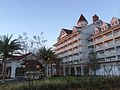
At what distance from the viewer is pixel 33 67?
31625 mm

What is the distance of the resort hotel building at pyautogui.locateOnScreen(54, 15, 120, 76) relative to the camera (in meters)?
53.9

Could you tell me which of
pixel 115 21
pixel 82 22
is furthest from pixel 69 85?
pixel 82 22

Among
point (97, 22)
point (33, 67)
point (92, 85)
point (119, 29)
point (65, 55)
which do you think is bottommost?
point (92, 85)

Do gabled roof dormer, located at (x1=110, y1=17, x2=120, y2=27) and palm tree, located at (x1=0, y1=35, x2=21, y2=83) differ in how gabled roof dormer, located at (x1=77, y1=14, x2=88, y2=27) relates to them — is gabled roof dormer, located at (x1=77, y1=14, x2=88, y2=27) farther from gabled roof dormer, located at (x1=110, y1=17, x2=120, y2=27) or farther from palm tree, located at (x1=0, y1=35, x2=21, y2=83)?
palm tree, located at (x1=0, y1=35, x2=21, y2=83)

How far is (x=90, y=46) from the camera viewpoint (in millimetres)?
66938

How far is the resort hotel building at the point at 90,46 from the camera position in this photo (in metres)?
53.9

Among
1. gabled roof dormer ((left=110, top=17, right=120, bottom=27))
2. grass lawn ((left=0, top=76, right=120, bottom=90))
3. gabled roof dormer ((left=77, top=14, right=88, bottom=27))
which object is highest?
gabled roof dormer ((left=77, top=14, right=88, bottom=27))

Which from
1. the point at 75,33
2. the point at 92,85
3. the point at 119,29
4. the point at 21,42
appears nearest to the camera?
the point at 92,85

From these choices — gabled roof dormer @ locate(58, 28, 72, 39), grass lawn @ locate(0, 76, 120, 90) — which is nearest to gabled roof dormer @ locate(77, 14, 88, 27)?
gabled roof dormer @ locate(58, 28, 72, 39)

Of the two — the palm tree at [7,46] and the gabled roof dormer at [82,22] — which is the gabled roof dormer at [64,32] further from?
the palm tree at [7,46]

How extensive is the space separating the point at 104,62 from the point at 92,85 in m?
35.2

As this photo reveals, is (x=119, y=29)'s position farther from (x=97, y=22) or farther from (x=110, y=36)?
(x=97, y=22)

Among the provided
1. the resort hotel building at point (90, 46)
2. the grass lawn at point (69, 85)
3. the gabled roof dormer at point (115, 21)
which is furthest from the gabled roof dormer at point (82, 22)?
the grass lawn at point (69, 85)

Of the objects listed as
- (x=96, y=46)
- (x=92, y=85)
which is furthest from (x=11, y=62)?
(x=92, y=85)
